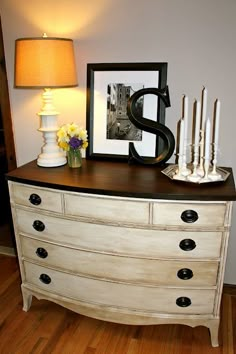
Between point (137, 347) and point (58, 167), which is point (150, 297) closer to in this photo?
point (137, 347)

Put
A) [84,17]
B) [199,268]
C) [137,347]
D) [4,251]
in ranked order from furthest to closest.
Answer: [4,251], [84,17], [137,347], [199,268]

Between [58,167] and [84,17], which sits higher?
[84,17]

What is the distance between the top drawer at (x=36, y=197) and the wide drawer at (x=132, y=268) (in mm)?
227

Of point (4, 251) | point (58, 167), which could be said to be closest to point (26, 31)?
point (58, 167)

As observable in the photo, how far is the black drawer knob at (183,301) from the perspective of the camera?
5.66 ft

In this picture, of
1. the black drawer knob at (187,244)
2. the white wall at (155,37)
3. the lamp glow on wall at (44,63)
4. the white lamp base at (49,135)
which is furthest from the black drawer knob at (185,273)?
the lamp glow on wall at (44,63)

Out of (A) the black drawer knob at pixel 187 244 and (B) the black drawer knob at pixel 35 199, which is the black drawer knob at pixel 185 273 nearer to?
(A) the black drawer knob at pixel 187 244

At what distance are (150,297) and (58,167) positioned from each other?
857 mm

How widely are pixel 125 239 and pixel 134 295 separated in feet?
1.09

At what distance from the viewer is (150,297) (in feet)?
5.71

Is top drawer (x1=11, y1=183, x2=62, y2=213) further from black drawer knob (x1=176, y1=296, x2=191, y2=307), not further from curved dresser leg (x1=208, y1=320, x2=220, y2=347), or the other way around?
curved dresser leg (x1=208, y1=320, x2=220, y2=347)

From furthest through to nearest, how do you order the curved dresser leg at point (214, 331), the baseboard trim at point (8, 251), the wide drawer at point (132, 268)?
the baseboard trim at point (8, 251) → the curved dresser leg at point (214, 331) → the wide drawer at point (132, 268)

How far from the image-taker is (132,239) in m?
1.64

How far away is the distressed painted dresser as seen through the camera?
5.12ft
